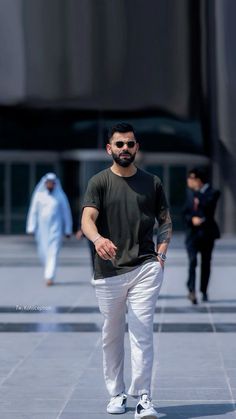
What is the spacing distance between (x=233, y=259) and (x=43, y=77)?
12.7m

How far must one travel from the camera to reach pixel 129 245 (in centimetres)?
643

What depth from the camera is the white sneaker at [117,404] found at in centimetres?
652

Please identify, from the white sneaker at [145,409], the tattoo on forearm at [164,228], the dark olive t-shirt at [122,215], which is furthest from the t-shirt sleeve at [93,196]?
the white sneaker at [145,409]

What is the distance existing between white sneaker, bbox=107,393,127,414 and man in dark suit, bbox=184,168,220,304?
633 cm

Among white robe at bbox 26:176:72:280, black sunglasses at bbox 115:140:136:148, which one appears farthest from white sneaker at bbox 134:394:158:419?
white robe at bbox 26:176:72:280

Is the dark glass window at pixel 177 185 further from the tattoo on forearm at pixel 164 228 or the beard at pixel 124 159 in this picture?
the beard at pixel 124 159

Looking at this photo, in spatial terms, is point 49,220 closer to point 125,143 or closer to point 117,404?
point 117,404

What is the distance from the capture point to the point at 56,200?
15828 millimetres

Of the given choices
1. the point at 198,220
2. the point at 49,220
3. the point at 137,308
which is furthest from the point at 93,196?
the point at 49,220

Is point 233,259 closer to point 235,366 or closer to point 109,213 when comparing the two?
point 235,366

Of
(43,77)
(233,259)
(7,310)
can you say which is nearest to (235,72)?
(43,77)

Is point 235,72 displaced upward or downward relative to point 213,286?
upward

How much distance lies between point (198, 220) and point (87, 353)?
14.0ft

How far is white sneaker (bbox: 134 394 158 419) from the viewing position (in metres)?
6.25
